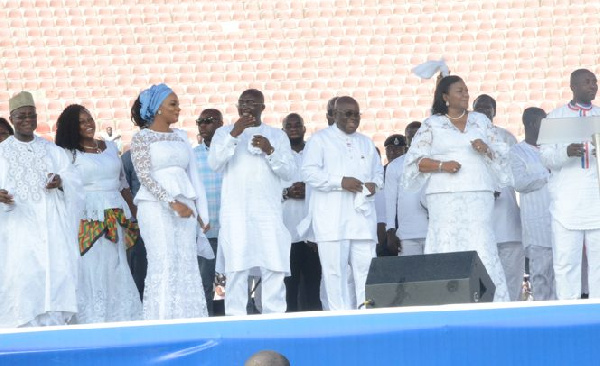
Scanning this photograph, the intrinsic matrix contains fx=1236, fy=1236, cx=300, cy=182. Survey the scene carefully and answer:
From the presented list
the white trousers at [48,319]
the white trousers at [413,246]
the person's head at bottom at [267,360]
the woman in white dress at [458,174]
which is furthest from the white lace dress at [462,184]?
the person's head at bottom at [267,360]

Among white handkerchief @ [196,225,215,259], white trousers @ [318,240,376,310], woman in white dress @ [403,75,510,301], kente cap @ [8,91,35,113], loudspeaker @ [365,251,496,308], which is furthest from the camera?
white handkerchief @ [196,225,215,259]

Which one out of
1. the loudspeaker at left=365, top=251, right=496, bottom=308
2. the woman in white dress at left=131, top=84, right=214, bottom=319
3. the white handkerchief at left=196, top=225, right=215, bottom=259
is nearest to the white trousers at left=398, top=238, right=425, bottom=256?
the white handkerchief at left=196, top=225, right=215, bottom=259

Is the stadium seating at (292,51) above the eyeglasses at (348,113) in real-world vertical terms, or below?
above

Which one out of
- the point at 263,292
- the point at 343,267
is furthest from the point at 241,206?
the point at 343,267

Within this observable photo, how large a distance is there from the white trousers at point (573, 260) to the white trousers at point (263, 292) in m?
1.94

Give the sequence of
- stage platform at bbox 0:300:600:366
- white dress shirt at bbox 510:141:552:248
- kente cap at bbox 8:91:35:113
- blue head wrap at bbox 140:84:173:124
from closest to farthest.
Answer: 1. stage platform at bbox 0:300:600:366
2. kente cap at bbox 8:91:35:113
3. blue head wrap at bbox 140:84:173:124
4. white dress shirt at bbox 510:141:552:248

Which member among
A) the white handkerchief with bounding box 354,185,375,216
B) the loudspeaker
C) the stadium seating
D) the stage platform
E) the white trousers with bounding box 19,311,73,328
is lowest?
the white trousers with bounding box 19,311,73,328

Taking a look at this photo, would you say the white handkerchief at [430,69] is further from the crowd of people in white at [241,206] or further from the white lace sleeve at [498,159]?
the white lace sleeve at [498,159]

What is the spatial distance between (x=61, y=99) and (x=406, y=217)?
15162 mm

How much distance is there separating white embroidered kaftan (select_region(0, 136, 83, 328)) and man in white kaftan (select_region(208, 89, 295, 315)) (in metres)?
1.21

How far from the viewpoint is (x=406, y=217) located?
996 cm

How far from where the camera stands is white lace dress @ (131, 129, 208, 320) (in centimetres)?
815

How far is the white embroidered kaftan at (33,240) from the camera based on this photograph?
7.96m

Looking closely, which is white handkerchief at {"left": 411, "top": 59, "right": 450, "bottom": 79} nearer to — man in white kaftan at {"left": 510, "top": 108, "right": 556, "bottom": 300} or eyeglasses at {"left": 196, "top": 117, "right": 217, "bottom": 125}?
man in white kaftan at {"left": 510, "top": 108, "right": 556, "bottom": 300}
